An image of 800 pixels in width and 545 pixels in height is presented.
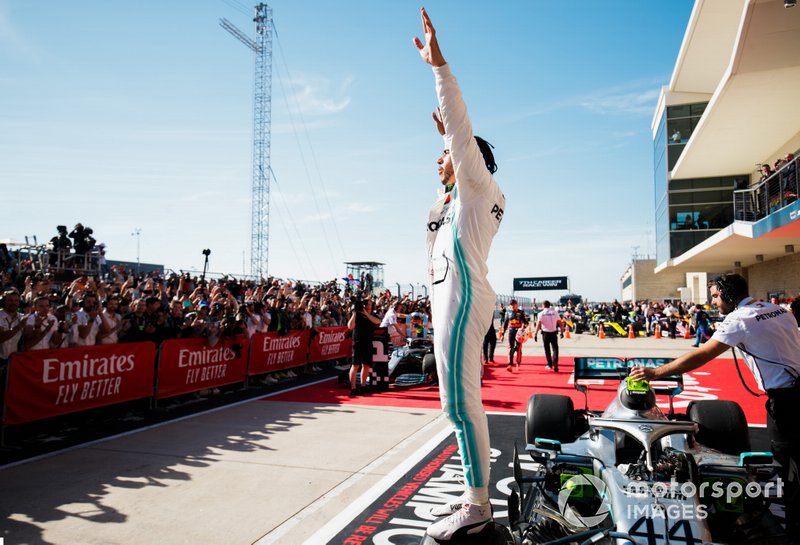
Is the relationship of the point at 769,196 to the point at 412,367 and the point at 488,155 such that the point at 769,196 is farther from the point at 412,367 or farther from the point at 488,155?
the point at 488,155

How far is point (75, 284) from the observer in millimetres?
9414

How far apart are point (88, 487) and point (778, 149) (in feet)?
97.5

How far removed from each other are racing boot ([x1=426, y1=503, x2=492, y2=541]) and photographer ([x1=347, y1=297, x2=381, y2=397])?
7.07 metres

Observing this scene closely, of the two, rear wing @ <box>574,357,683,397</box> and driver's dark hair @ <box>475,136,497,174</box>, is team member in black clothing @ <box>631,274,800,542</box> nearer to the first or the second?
rear wing @ <box>574,357,683,397</box>

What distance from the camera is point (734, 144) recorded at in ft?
83.6

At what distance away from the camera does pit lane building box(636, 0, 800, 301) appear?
1589cm

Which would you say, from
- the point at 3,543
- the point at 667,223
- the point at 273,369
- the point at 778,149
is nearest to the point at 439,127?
the point at 3,543

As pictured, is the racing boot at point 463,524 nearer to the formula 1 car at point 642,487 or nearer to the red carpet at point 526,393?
the formula 1 car at point 642,487

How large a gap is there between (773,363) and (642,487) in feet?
4.84

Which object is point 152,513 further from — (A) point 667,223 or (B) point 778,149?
(A) point 667,223

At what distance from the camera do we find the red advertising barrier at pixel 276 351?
36.1 feet

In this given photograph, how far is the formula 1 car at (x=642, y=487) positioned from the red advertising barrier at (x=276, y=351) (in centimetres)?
800

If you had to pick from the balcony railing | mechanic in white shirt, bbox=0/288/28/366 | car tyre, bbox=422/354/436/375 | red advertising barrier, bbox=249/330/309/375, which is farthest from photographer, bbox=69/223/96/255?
the balcony railing

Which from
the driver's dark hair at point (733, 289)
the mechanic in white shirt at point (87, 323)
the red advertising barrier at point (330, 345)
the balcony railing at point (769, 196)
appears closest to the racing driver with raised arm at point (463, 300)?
the driver's dark hair at point (733, 289)
